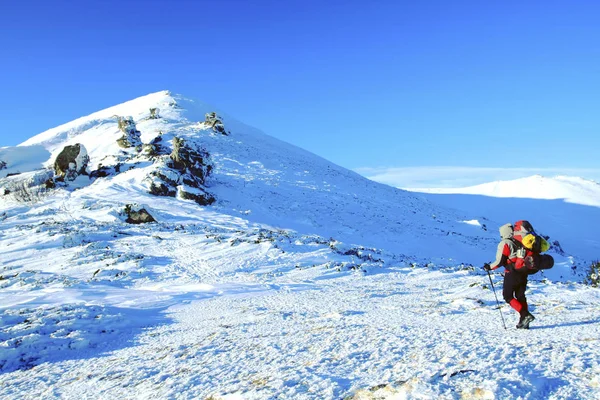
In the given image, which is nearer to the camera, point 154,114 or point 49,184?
point 49,184

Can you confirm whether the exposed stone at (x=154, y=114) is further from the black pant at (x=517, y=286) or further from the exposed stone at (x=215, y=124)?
the black pant at (x=517, y=286)

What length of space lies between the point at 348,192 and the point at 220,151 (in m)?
18.8

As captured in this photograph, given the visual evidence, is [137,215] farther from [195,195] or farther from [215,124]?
[215,124]

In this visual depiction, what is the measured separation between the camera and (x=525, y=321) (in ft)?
18.7

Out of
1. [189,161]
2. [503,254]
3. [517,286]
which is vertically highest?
[189,161]

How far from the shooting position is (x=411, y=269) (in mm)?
14164

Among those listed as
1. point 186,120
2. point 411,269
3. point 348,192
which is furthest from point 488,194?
point 411,269

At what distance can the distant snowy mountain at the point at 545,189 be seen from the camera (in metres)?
68.7

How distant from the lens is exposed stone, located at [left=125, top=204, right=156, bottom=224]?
24.8 m

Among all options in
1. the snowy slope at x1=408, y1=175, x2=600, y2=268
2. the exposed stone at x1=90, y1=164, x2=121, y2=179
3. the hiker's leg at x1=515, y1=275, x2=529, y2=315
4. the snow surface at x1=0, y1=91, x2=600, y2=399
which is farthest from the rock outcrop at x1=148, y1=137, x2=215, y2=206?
the snowy slope at x1=408, y1=175, x2=600, y2=268

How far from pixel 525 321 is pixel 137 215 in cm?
2382

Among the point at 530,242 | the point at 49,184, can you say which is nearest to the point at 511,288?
the point at 530,242

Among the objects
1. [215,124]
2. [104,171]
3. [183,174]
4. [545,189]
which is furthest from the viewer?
[545,189]

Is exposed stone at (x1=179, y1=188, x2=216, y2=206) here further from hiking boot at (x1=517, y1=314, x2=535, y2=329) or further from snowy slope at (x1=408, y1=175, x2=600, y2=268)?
snowy slope at (x1=408, y1=175, x2=600, y2=268)
